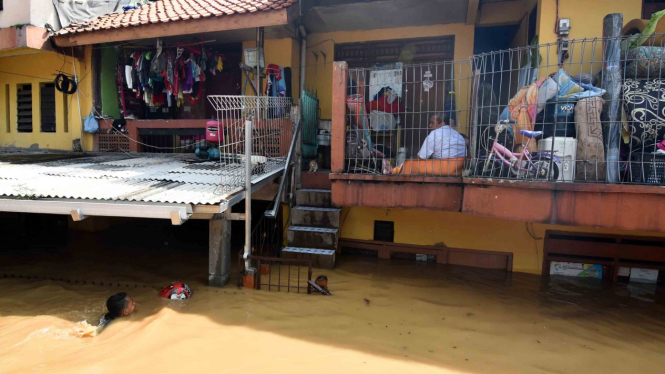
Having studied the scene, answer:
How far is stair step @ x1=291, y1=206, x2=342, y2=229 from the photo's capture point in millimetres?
6676

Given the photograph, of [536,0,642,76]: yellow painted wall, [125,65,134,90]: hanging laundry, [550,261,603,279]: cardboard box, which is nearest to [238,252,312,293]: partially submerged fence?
[550,261,603,279]: cardboard box

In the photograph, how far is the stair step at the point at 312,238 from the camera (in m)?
6.46

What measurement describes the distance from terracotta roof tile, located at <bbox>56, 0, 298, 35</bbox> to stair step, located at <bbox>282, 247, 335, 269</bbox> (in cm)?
448

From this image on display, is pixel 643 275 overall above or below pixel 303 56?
below

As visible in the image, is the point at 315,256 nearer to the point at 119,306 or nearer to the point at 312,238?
the point at 312,238

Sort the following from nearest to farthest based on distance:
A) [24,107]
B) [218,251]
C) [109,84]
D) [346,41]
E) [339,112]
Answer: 1. [218,251]
2. [339,112]
3. [346,41]
4. [109,84]
5. [24,107]

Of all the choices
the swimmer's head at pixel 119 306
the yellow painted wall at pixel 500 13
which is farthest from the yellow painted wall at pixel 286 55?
the swimmer's head at pixel 119 306

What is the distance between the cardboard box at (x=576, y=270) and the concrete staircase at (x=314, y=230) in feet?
12.4

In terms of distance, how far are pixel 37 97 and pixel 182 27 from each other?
552cm

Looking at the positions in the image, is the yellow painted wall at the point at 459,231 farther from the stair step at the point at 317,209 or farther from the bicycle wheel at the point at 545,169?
the bicycle wheel at the point at 545,169

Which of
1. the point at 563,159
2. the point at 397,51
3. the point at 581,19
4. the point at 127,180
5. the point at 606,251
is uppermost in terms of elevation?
the point at 397,51

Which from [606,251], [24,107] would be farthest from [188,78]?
[606,251]

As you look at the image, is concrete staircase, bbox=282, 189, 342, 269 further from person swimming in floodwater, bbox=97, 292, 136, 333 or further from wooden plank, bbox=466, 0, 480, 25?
wooden plank, bbox=466, 0, 480, 25

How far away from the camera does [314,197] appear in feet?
23.1
